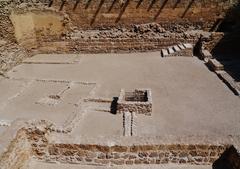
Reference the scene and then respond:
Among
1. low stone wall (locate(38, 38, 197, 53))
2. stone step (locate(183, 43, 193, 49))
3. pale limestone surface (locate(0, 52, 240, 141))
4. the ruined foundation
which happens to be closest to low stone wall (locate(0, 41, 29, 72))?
the ruined foundation

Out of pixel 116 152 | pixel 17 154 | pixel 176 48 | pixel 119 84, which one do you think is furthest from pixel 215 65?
pixel 17 154

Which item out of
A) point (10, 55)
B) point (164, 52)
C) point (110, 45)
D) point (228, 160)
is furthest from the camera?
point (110, 45)

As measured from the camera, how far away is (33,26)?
16516 millimetres

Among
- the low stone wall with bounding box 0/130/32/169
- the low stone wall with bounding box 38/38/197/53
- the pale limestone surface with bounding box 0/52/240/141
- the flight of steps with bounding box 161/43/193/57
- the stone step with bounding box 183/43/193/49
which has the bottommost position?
the low stone wall with bounding box 0/130/32/169

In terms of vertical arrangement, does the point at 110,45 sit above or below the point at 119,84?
above

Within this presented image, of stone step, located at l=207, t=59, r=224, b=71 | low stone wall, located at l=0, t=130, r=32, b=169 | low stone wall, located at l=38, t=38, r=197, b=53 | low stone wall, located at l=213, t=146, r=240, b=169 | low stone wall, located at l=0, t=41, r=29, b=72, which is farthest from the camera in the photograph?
low stone wall, located at l=38, t=38, r=197, b=53

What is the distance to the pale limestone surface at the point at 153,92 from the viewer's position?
931cm

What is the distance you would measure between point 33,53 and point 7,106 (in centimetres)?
617

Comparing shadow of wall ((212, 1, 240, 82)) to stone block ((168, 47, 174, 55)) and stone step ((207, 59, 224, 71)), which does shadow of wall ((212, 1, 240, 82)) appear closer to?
stone step ((207, 59, 224, 71))

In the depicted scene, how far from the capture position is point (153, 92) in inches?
465

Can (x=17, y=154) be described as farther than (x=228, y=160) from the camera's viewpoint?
No

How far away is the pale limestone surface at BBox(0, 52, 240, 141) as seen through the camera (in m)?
9.31

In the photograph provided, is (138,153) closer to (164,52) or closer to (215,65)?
(215,65)

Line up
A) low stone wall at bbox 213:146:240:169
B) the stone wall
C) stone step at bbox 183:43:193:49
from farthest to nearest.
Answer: stone step at bbox 183:43:193:49
the stone wall
low stone wall at bbox 213:146:240:169
